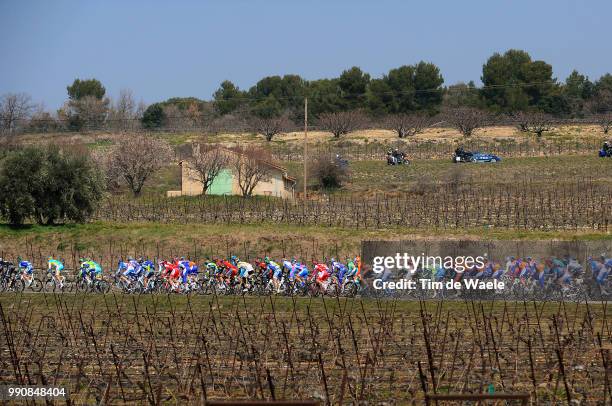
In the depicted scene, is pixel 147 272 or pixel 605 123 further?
pixel 605 123

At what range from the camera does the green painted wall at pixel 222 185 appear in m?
61.6

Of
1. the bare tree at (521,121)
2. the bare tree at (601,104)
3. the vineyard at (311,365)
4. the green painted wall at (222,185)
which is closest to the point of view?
the vineyard at (311,365)

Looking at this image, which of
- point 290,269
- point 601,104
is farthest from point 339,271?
point 601,104

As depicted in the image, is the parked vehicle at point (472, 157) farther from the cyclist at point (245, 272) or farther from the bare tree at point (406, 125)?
the cyclist at point (245, 272)

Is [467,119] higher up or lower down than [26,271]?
higher up

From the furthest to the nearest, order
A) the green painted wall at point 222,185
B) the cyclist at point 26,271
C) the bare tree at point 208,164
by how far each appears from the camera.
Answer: the green painted wall at point 222,185, the bare tree at point 208,164, the cyclist at point 26,271

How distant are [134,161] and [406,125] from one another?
36173 mm

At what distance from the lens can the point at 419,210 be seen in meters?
47.4

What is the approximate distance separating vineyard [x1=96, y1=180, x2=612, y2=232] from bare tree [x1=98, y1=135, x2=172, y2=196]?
7.72 meters

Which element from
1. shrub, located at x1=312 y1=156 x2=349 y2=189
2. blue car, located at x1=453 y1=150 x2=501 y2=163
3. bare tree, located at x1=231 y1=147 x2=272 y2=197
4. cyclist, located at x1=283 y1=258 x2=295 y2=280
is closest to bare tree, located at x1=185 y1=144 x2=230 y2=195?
bare tree, located at x1=231 y1=147 x2=272 y2=197

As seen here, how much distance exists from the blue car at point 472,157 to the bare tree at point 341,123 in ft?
75.7

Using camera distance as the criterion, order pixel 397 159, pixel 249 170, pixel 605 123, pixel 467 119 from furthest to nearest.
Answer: pixel 467 119 < pixel 605 123 < pixel 397 159 < pixel 249 170

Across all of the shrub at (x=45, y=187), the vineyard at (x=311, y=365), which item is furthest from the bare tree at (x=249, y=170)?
the vineyard at (x=311, y=365)

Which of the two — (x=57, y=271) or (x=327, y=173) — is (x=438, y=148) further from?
(x=57, y=271)
